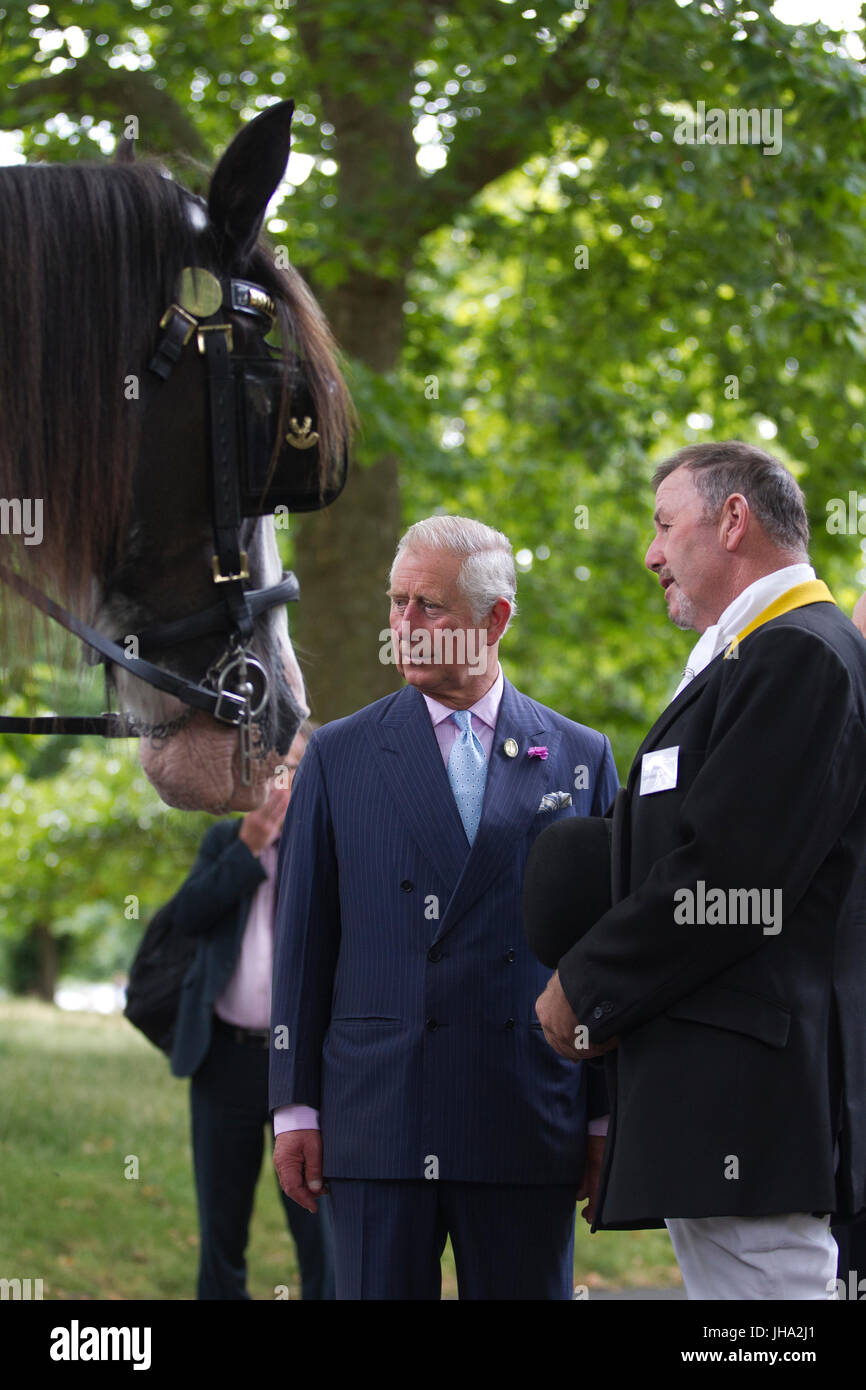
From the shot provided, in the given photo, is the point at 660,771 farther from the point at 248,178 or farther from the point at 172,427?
the point at 248,178

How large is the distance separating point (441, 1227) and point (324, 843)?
81 centimetres

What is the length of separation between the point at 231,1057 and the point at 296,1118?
2.08 m

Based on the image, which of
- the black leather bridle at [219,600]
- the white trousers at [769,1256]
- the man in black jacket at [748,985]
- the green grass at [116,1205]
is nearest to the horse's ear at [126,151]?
the black leather bridle at [219,600]

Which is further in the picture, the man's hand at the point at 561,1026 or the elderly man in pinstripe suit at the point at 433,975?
the elderly man in pinstripe suit at the point at 433,975

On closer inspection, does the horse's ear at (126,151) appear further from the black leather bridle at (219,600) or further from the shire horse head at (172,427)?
the black leather bridle at (219,600)

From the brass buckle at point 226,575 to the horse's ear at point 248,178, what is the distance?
0.62 metres

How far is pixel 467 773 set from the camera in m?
3.02

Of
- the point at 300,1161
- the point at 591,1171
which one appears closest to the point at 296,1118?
the point at 300,1161

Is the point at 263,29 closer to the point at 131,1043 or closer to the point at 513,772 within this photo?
the point at 513,772

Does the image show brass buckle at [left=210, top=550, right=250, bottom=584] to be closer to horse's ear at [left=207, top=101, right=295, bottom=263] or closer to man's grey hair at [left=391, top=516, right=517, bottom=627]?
man's grey hair at [left=391, top=516, right=517, bottom=627]

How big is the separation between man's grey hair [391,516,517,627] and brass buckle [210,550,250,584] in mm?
312

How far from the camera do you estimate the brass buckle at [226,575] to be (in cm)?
292

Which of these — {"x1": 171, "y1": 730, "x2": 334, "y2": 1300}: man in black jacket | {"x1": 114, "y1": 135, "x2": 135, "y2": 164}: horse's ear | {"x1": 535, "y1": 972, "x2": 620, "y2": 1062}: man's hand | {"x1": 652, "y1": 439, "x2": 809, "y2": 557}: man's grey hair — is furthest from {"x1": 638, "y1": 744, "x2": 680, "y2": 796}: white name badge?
{"x1": 171, "y1": 730, "x2": 334, "y2": 1300}: man in black jacket

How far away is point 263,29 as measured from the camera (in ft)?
27.7
